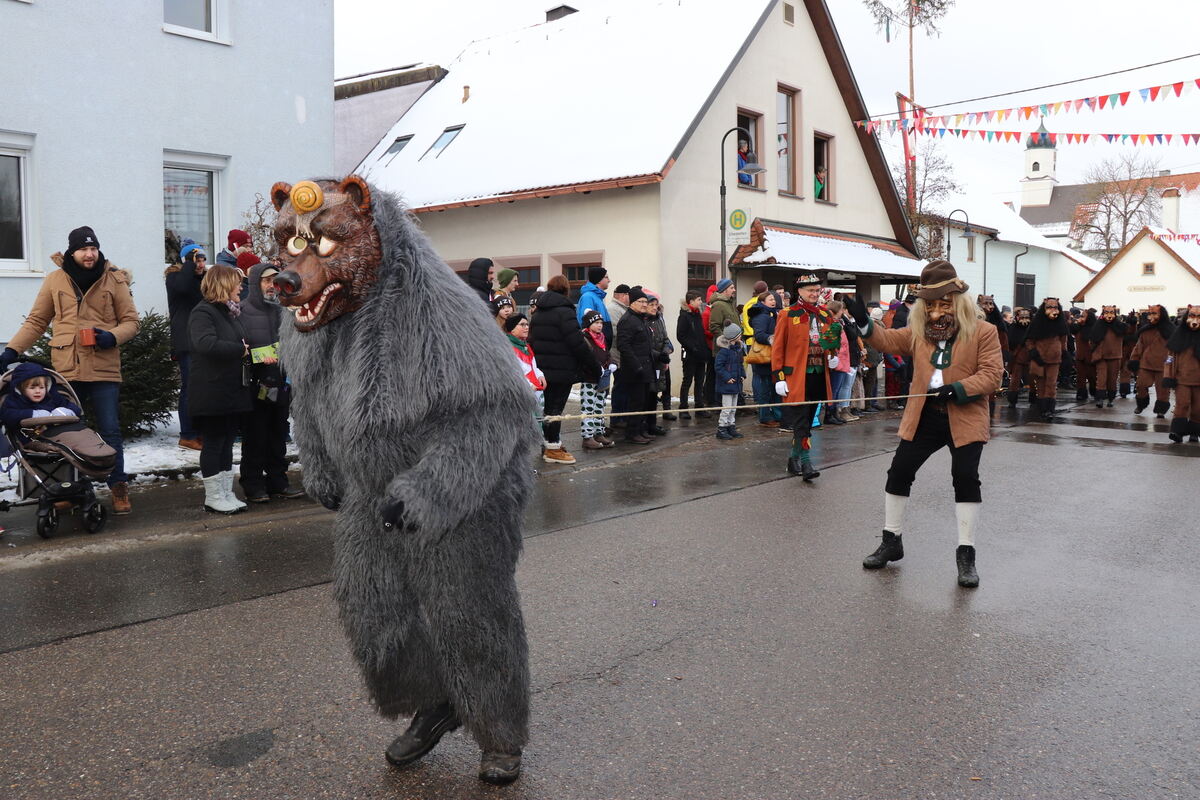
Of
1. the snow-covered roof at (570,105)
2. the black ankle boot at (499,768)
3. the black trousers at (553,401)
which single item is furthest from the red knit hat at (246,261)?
the snow-covered roof at (570,105)

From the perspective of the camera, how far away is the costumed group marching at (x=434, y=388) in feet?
10.3

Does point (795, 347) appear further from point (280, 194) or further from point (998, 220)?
point (998, 220)

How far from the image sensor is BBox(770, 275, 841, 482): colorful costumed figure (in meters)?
9.24

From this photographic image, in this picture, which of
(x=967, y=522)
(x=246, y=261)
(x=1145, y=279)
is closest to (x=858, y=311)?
(x=967, y=522)

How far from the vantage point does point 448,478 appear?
3045 millimetres

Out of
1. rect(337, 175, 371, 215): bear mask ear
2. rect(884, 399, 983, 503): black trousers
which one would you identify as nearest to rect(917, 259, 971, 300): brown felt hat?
rect(884, 399, 983, 503): black trousers

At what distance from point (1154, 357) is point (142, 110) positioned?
51.9ft

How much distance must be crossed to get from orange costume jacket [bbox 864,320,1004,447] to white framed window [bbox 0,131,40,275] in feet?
30.8

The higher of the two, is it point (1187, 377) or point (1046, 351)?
point (1046, 351)

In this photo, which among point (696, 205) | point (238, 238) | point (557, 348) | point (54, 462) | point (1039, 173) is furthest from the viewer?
point (1039, 173)

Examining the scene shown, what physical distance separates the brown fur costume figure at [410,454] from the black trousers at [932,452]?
3.56 m

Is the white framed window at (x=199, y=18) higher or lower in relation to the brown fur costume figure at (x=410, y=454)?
higher

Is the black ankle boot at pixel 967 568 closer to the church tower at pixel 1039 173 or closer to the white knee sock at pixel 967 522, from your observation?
the white knee sock at pixel 967 522

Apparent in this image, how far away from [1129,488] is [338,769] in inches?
330
